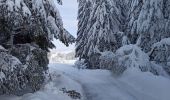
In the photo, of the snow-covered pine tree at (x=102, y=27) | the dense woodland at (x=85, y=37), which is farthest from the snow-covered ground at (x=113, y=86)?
the snow-covered pine tree at (x=102, y=27)

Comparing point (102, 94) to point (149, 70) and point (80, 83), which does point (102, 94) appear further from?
point (149, 70)

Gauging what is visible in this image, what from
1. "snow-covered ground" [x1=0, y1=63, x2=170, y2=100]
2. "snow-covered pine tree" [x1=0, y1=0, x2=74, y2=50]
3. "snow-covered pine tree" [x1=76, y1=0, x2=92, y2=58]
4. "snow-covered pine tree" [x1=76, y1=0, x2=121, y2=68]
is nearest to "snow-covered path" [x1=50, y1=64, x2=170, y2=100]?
"snow-covered ground" [x1=0, y1=63, x2=170, y2=100]

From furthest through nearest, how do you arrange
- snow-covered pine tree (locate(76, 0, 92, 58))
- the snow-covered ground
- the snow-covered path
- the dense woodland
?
snow-covered pine tree (locate(76, 0, 92, 58))
the snow-covered path
the snow-covered ground
the dense woodland

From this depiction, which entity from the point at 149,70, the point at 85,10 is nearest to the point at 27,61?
the point at 149,70

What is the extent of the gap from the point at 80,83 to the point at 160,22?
7.96 metres

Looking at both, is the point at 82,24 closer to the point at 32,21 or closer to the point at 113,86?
the point at 113,86

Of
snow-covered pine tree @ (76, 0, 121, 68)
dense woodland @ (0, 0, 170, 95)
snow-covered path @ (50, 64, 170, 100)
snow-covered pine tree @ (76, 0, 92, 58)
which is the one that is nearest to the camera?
dense woodland @ (0, 0, 170, 95)

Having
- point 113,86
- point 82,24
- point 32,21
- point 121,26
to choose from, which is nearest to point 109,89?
point 113,86

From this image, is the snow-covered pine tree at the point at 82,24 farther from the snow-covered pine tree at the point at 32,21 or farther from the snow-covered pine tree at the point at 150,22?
the snow-covered pine tree at the point at 32,21

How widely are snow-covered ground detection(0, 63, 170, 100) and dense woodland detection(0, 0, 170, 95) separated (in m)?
0.57

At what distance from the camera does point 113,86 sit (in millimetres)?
14070

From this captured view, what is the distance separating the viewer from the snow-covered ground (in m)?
12.5

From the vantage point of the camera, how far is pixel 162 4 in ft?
66.7

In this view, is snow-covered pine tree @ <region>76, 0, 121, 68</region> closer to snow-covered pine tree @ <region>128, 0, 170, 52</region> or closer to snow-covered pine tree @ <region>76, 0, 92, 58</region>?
snow-covered pine tree @ <region>76, 0, 92, 58</region>
